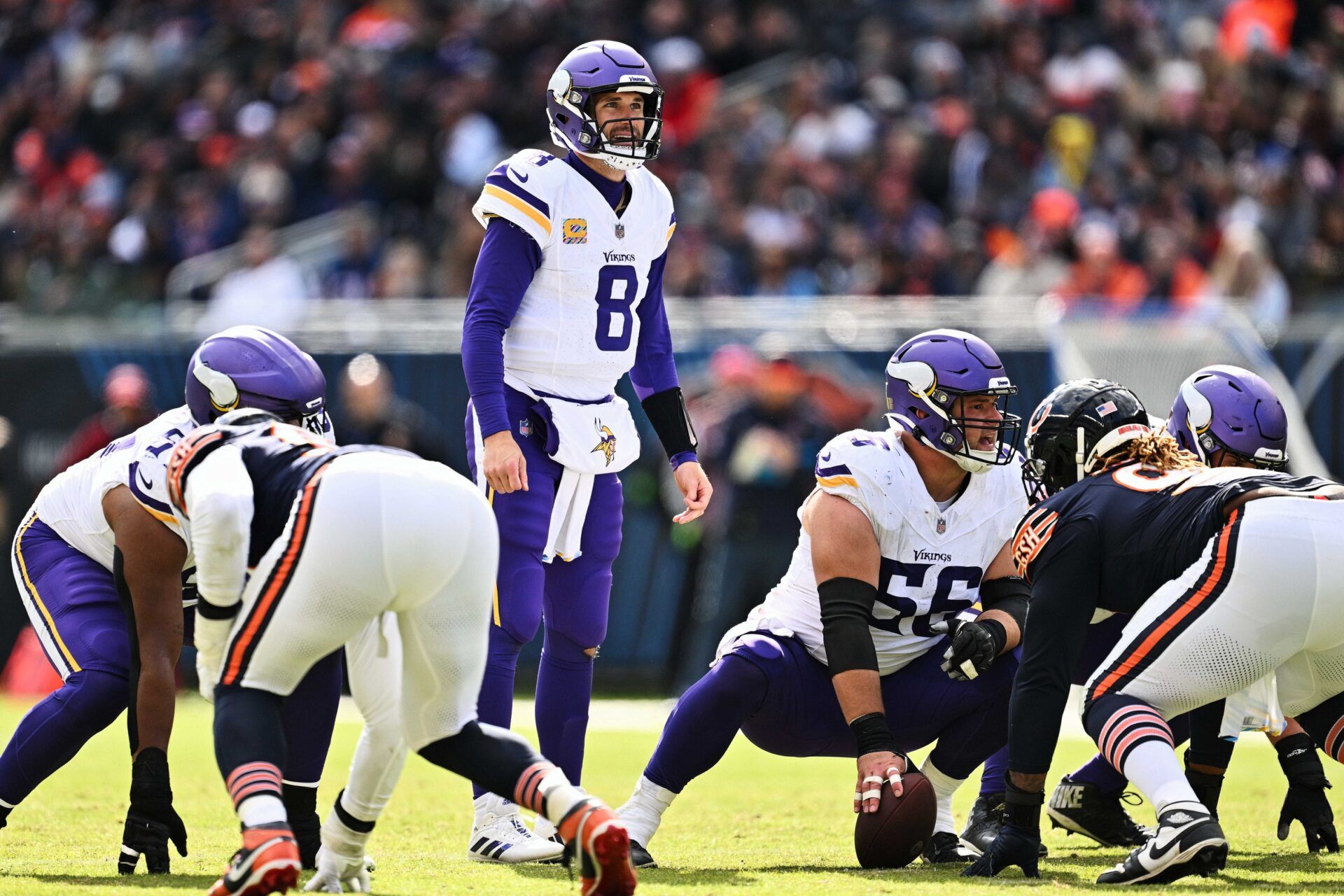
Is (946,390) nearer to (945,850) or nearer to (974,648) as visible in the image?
(974,648)

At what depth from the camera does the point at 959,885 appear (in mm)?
4527

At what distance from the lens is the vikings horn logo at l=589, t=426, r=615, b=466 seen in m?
5.57

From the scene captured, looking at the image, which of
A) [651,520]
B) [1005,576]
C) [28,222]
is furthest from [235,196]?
[1005,576]

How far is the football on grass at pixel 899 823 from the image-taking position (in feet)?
15.9

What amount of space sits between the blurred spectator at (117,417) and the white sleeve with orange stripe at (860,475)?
3.45 metres

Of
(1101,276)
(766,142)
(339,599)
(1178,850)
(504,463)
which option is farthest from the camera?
(766,142)

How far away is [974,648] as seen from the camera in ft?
16.5

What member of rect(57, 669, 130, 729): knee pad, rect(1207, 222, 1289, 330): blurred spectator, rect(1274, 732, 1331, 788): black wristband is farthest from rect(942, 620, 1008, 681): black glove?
rect(1207, 222, 1289, 330): blurred spectator

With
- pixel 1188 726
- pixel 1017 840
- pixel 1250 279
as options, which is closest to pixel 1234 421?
pixel 1188 726

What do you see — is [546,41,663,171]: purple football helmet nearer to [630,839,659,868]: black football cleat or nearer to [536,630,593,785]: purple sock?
[536,630,593,785]: purple sock

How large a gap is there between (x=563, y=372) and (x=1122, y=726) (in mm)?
2078

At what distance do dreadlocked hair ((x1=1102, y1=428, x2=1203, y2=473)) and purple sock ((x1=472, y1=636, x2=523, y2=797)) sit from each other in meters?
1.90

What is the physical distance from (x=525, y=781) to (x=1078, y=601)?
1.61 metres

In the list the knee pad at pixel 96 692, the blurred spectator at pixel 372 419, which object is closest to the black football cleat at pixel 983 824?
the knee pad at pixel 96 692
